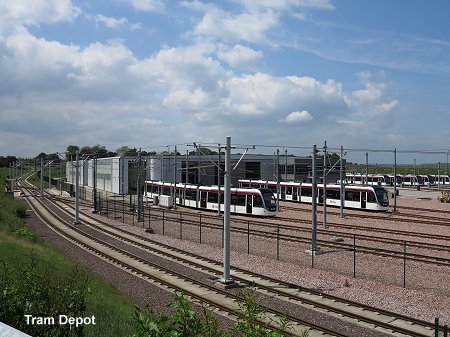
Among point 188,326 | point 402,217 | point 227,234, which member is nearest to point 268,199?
point 402,217

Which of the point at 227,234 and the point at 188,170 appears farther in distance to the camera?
the point at 188,170

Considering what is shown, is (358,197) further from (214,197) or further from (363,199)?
(214,197)

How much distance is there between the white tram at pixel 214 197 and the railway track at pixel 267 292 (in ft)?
47.5

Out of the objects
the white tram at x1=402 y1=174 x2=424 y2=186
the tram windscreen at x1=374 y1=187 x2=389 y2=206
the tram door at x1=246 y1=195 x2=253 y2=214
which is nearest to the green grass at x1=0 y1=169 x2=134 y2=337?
the tram door at x1=246 y1=195 x2=253 y2=214

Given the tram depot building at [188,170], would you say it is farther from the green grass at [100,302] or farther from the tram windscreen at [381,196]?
the green grass at [100,302]

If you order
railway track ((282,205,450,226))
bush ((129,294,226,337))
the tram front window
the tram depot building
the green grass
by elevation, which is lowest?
railway track ((282,205,450,226))

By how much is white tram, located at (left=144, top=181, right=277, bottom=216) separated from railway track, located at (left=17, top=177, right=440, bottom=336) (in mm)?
14481

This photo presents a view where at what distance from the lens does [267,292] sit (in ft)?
58.0

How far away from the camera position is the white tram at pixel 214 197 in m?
42.4

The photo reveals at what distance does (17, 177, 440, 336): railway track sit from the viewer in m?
13.6

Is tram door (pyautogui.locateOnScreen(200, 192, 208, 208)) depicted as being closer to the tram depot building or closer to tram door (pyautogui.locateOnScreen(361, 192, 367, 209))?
tram door (pyautogui.locateOnScreen(361, 192, 367, 209))

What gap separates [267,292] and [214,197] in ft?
103

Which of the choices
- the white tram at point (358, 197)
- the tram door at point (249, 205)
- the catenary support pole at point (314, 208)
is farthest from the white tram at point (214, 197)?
the catenary support pole at point (314, 208)

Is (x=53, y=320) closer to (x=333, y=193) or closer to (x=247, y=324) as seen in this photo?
(x=247, y=324)
